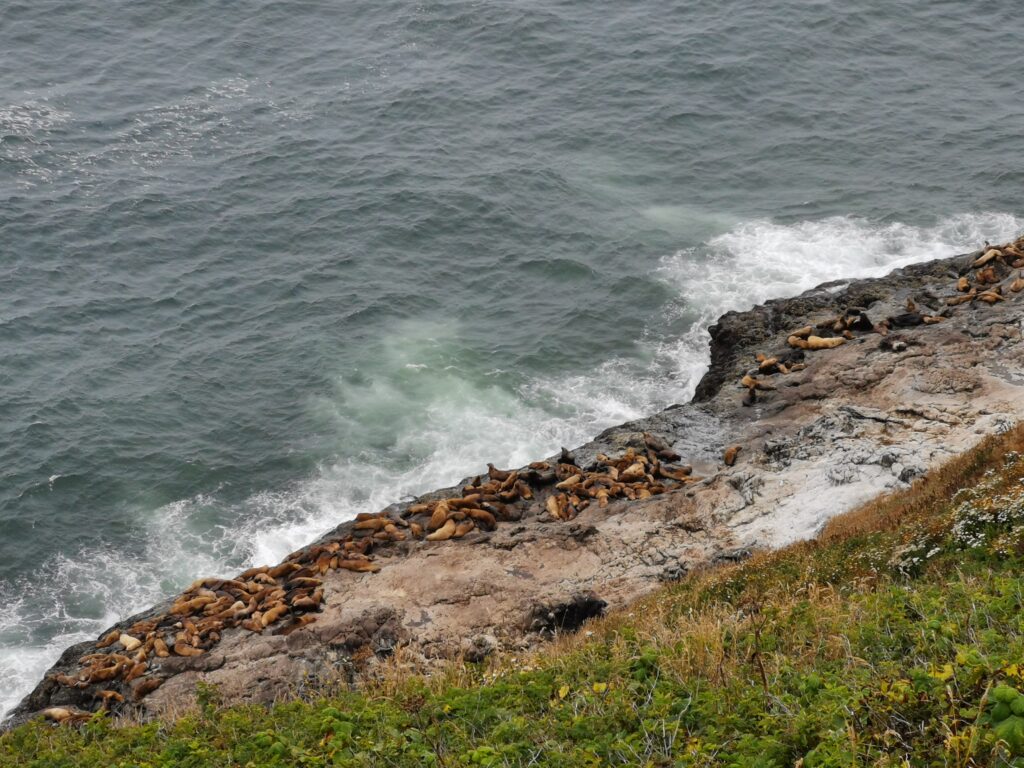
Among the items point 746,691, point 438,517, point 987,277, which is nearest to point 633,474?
point 438,517

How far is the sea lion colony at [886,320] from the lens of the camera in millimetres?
30375

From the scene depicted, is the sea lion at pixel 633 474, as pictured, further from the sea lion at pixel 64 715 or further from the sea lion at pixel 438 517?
the sea lion at pixel 64 715

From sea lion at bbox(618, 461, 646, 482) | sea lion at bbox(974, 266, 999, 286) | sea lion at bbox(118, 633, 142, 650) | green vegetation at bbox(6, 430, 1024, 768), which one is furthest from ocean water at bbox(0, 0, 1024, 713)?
green vegetation at bbox(6, 430, 1024, 768)

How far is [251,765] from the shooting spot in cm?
1284

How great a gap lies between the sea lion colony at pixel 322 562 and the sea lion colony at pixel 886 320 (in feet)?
14.8

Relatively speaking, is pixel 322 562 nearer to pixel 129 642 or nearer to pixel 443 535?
pixel 443 535

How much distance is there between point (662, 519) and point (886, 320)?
11114mm

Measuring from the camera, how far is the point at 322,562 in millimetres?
24203

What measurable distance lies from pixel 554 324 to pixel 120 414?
1540cm

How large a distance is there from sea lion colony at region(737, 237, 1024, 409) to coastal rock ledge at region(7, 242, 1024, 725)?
0.29ft

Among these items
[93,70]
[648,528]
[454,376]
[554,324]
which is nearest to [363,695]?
[648,528]

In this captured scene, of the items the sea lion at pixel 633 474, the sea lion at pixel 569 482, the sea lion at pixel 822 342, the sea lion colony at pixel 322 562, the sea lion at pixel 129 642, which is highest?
the sea lion at pixel 822 342

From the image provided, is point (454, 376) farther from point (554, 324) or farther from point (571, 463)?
point (571, 463)

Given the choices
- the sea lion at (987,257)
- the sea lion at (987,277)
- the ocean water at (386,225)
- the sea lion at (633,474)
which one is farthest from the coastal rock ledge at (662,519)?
the ocean water at (386,225)
